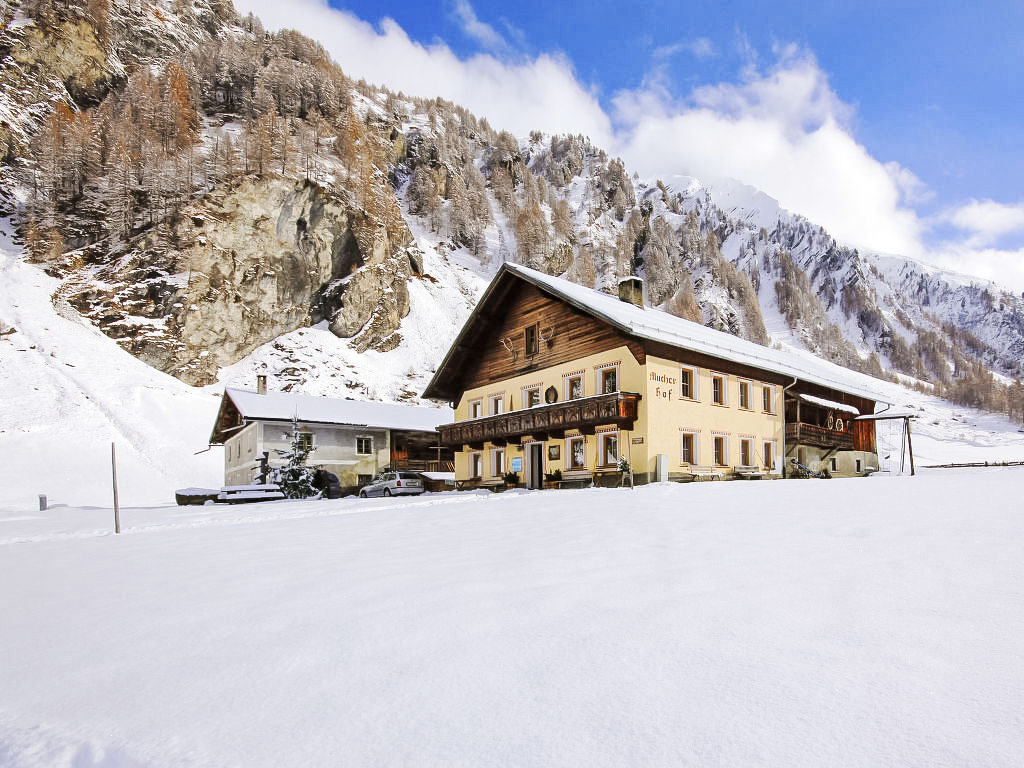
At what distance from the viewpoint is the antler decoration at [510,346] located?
99.7 feet

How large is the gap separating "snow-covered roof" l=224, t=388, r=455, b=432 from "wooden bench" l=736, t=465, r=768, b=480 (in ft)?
67.8

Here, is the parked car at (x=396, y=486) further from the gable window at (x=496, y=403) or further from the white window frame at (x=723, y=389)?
the white window frame at (x=723, y=389)

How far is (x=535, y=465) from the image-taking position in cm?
2888

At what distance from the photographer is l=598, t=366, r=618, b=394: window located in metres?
25.4

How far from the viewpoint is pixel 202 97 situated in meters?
92.1

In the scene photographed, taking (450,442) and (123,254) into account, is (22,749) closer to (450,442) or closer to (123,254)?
(450,442)

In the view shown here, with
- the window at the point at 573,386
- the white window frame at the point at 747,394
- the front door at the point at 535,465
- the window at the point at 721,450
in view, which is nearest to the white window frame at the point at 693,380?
the window at the point at 721,450

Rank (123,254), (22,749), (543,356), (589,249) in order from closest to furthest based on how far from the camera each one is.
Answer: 1. (22,749)
2. (543,356)
3. (123,254)
4. (589,249)

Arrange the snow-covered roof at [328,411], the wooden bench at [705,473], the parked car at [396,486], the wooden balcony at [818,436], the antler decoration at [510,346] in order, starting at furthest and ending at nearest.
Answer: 1. the snow-covered roof at [328,411]
2. the antler decoration at [510,346]
3. the wooden balcony at [818,436]
4. the parked car at [396,486]
5. the wooden bench at [705,473]

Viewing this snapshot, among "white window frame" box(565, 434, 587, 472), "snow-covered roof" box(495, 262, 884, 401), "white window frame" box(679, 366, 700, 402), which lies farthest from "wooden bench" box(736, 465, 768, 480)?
"white window frame" box(565, 434, 587, 472)

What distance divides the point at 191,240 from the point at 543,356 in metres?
52.8

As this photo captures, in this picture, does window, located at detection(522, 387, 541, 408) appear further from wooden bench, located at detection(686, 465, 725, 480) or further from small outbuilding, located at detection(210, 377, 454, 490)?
small outbuilding, located at detection(210, 377, 454, 490)

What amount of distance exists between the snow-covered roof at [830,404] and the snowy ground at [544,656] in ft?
82.0

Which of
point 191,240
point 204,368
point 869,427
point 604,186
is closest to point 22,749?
point 869,427
